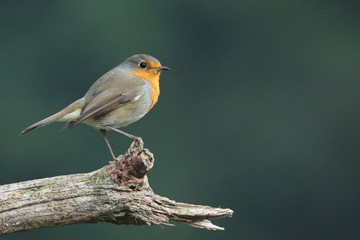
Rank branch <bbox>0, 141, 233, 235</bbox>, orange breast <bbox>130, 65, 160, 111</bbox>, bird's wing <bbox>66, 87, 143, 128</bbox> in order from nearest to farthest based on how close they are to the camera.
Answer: branch <bbox>0, 141, 233, 235</bbox>
bird's wing <bbox>66, 87, 143, 128</bbox>
orange breast <bbox>130, 65, 160, 111</bbox>

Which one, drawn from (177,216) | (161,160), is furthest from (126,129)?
(177,216)

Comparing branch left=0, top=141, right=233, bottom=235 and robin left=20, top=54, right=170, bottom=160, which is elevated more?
robin left=20, top=54, right=170, bottom=160

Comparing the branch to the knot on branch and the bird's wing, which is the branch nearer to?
the knot on branch

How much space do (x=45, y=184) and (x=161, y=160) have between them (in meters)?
9.26

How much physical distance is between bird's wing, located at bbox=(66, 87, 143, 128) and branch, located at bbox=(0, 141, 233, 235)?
58 centimetres

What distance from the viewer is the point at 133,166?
345cm

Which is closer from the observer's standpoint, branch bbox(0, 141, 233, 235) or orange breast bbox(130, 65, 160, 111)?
branch bbox(0, 141, 233, 235)

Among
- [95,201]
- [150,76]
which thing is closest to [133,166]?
[95,201]

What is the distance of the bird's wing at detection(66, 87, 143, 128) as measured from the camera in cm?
402

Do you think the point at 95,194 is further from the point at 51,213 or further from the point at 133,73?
the point at 133,73

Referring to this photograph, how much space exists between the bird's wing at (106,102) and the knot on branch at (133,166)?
574mm

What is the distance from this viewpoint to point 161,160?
12719 millimetres

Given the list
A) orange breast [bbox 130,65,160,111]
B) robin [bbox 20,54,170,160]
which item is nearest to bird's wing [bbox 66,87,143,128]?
robin [bbox 20,54,170,160]

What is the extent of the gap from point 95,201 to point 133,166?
0.28m
